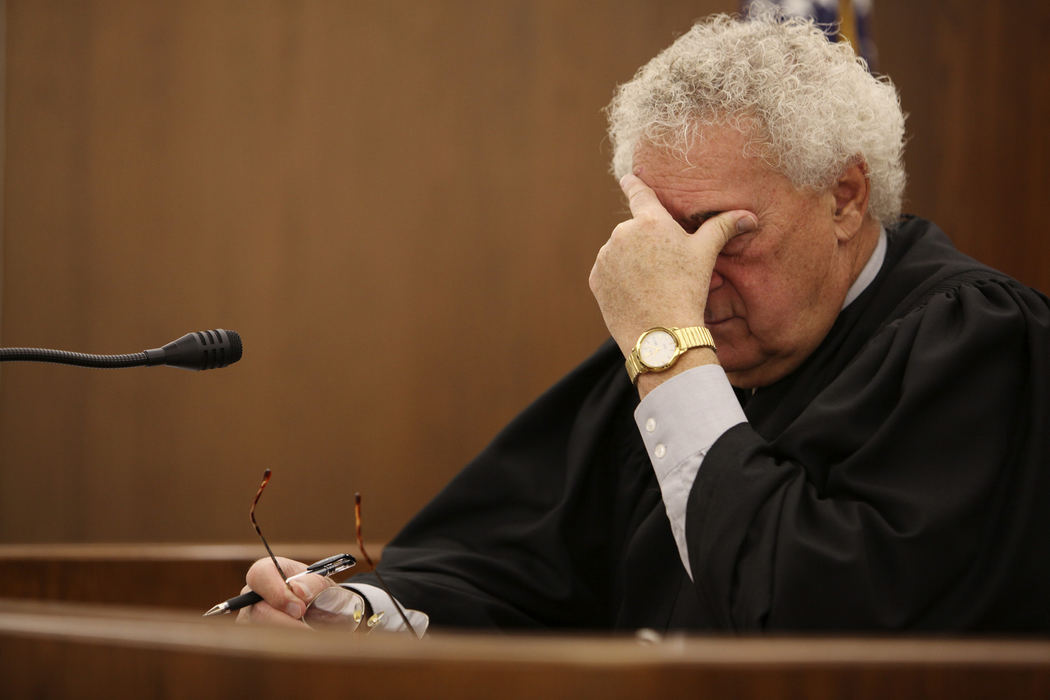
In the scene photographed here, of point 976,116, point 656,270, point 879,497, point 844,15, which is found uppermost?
point 844,15

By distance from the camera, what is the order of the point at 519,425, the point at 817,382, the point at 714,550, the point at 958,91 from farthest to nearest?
the point at 958,91 < the point at 519,425 < the point at 817,382 < the point at 714,550

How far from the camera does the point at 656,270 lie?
1410 millimetres

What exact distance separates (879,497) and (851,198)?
0.64 meters

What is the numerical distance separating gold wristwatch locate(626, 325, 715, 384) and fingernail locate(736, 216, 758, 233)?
0.74 feet

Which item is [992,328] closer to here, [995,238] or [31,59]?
[995,238]

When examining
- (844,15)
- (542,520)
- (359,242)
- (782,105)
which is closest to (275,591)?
(542,520)

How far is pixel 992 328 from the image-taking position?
1.27 m

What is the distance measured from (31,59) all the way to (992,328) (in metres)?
3.88

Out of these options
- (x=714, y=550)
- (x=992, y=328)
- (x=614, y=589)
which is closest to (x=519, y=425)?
(x=614, y=589)

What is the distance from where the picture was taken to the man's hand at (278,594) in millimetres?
1422

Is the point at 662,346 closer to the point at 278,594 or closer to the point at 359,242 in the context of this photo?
the point at 278,594

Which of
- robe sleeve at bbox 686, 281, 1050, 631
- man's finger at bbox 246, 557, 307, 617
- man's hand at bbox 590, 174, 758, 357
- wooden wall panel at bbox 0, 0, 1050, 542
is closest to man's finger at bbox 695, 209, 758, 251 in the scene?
man's hand at bbox 590, 174, 758, 357

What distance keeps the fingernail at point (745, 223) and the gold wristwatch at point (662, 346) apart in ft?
0.74

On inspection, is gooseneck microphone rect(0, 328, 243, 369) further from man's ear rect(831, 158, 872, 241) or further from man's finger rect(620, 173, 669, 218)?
man's ear rect(831, 158, 872, 241)
